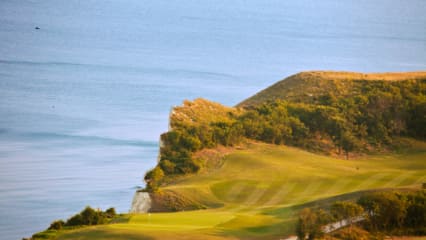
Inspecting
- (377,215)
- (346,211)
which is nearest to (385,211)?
(377,215)

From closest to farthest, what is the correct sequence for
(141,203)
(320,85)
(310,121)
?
(141,203) < (310,121) < (320,85)

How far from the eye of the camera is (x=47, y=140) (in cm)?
5100

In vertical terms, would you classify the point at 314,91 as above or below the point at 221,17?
below

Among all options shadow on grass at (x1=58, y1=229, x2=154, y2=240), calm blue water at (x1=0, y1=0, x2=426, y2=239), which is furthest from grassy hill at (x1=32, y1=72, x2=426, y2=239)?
calm blue water at (x1=0, y1=0, x2=426, y2=239)

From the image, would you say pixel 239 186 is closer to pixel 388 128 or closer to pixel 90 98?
pixel 388 128

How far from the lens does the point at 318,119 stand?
49375 mm

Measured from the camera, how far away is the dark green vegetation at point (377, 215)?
2838cm

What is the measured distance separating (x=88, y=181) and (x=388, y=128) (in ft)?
51.6

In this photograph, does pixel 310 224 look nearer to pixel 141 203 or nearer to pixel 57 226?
pixel 57 226

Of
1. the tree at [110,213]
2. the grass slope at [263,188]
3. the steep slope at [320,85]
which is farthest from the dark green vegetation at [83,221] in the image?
the steep slope at [320,85]

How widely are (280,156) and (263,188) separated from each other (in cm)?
633

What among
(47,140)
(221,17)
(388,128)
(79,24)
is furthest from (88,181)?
(221,17)

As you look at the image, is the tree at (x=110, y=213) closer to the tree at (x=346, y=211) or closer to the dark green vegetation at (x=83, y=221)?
the dark green vegetation at (x=83, y=221)

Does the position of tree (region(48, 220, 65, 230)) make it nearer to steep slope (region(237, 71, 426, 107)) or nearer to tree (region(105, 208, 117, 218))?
tree (region(105, 208, 117, 218))
